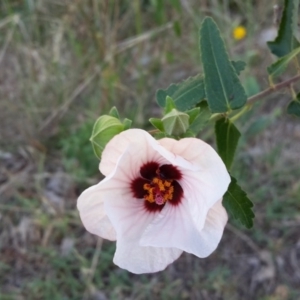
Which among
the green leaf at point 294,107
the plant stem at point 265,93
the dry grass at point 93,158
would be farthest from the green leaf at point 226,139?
the dry grass at point 93,158

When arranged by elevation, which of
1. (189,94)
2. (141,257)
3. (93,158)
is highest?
(189,94)

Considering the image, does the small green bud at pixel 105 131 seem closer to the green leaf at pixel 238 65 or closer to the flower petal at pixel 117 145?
the flower petal at pixel 117 145

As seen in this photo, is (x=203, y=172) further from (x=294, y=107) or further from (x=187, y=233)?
(x=294, y=107)

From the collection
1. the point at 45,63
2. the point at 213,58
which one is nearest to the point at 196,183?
the point at 213,58

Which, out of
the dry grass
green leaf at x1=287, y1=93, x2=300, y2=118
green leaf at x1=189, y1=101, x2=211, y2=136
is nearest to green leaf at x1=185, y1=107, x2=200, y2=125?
green leaf at x1=189, y1=101, x2=211, y2=136

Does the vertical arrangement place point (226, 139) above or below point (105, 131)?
below

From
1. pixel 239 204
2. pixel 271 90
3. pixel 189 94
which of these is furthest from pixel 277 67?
pixel 239 204
